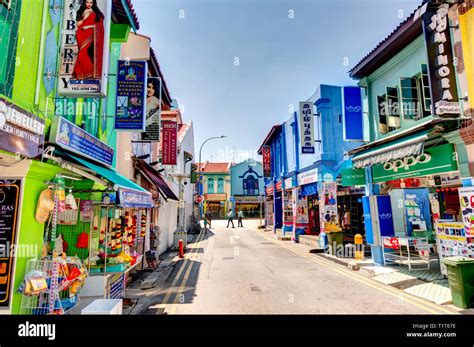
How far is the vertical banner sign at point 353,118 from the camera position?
11734mm

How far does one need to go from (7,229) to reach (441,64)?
10.3m

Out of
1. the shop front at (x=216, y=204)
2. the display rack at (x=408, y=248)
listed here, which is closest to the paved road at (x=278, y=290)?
the display rack at (x=408, y=248)

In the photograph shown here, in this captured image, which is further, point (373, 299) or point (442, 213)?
point (442, 213)

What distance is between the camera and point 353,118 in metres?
11.8

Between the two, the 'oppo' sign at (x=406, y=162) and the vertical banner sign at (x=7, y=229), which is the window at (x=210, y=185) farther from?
the vertical banner sign at (x=7, y=229)

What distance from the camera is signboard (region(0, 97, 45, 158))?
352 centimetres

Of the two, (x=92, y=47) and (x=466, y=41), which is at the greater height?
(x=466, y=41)

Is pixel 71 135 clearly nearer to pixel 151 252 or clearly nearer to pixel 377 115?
pixel 151 252

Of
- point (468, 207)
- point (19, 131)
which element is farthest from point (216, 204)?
point (19, 131)

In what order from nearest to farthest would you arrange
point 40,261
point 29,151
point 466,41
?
1. point 29,151
2. point 40,261
3. point 466,41

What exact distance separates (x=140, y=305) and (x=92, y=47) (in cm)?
602

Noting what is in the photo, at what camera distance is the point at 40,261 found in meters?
4.78
